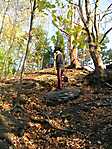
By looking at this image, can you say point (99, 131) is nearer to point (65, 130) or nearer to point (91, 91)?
point (65, 130)

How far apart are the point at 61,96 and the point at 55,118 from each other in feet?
6.48

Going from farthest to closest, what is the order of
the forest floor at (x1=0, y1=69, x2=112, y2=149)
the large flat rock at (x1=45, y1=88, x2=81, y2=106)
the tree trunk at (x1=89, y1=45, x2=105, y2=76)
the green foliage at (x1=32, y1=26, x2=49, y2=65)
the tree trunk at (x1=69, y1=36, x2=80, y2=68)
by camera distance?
the green foliage at (x1=32, y1=26, x2=49, y2=65) → the tree trunk at (x1=69, y1=36, x2=80, y2=68) → the tree trunk at (x1=89, y1=45, x2=105, y2=76) → the large flat rock at (x1=45, y1=88, x2=81, y2=106) → the forest floor at (x1=0, y1=69, x2=112, y2=149)

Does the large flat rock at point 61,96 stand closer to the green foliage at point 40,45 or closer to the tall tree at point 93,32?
the tall tree at point 93,32

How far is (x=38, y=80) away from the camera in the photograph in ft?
60.3

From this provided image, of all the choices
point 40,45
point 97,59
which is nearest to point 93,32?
point 97,59

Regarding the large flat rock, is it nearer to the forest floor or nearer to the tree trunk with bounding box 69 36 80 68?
the forest floor

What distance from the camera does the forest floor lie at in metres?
11.4

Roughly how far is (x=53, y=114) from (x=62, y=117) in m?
0.40

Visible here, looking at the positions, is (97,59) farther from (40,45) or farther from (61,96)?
(40,45)

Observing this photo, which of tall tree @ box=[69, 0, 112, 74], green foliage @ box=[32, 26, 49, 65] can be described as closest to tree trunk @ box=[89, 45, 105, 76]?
tall tree @ box=[69, 0, 112, 74]

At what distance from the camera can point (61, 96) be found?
15.1 m

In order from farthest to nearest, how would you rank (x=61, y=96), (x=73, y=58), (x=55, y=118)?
(x=73, y=58) → (x=61, y=96) → (x=55, y=118)

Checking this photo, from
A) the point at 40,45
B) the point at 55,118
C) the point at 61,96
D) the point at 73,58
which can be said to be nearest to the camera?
the point at 55,118

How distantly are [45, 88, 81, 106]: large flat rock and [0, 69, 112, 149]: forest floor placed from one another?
0.05 meters
